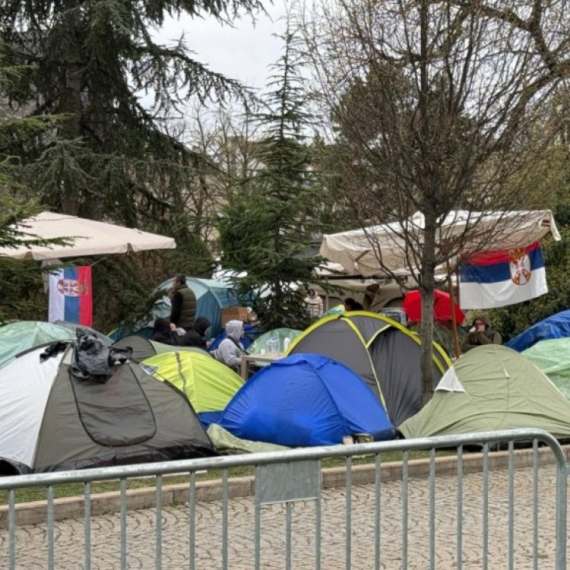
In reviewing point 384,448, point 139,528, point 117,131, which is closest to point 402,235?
point 139,528

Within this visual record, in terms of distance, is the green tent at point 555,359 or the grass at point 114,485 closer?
the grass at point 114,485

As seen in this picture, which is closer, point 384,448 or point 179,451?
point 384,448

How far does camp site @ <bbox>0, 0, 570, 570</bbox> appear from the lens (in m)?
5.13

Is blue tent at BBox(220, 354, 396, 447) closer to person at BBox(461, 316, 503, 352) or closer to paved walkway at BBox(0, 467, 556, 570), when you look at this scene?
paved walkway at BBox(0, 467, 556, 570)

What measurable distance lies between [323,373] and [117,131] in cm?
1199

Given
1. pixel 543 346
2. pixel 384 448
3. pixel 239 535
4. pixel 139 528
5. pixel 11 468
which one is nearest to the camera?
pixel 384 448

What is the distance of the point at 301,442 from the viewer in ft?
32.7

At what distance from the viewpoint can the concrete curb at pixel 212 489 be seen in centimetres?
721

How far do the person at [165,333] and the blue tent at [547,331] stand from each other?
5247 millimetres

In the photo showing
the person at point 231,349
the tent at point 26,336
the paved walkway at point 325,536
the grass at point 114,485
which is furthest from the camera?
the person at point 231,349

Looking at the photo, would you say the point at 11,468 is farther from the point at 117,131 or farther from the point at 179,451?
the point at 117,131

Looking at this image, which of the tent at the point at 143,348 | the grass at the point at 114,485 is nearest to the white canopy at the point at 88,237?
the tent at the point at 143,348

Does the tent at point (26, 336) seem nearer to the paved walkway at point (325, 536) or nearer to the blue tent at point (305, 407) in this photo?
the blue tent at point (305, 407)

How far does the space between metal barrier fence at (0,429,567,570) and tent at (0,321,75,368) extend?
532 cm
